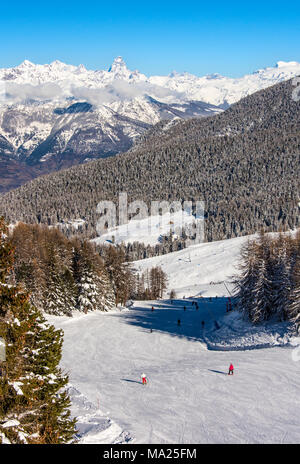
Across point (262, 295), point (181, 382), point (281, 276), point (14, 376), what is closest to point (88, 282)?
point (262, 295)

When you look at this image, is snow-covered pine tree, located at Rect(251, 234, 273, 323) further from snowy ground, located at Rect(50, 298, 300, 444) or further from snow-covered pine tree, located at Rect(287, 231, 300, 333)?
snow-covered pine tree, located at Rect(287, 231, 300, 333)

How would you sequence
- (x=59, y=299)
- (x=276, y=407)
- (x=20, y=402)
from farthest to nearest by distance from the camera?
(x=59, y=299)
(x=276, y=407)
(x=20, y=402)

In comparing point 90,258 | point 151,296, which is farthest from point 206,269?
point 90,258

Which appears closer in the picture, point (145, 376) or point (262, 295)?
point (145, 376)

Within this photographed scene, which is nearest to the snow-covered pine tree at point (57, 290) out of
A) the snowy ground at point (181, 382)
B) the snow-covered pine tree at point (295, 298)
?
the snowy ground at point (181, 382)

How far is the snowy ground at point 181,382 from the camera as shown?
21250 millimetres

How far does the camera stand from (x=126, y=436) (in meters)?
20.4

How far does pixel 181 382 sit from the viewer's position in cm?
3019

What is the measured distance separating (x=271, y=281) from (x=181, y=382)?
2100cm

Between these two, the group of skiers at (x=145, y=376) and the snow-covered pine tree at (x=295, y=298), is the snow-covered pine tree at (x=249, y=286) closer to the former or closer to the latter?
the snow-covered pine tree at (x=295, y=298)

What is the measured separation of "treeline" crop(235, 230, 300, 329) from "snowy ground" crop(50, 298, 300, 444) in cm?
288

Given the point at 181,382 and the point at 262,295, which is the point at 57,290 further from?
the point at 181,382
